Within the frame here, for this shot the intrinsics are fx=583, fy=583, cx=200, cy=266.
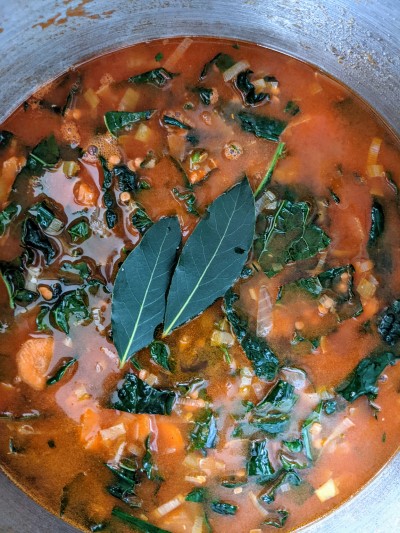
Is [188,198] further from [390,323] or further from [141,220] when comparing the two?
[390,323]

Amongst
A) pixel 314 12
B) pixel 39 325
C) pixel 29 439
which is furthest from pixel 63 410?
pixel 314 12

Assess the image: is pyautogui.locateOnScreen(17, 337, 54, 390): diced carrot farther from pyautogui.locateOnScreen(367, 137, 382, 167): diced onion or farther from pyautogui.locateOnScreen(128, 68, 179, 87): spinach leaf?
pyautogui.locateOnScreen(367, 137, 382, 167): diced onion

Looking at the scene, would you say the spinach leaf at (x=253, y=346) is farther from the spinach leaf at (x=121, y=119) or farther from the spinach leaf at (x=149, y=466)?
the spinach leaf at (x=121, y=119)

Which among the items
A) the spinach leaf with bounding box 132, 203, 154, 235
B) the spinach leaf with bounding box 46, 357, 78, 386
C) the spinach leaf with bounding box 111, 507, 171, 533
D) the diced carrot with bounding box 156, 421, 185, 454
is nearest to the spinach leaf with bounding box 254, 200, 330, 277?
the spinach leaf with bounding box 132, 203, 154, 235

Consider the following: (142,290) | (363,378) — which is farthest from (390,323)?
(142,290)

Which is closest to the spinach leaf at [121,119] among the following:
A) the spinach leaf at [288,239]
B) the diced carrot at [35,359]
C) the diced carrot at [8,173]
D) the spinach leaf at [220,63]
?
the spinach leaf at [220,63]

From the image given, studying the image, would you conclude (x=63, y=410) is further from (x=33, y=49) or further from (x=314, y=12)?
(x=314, y=12)
